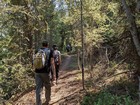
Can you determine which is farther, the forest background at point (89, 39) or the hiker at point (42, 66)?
the forest background at point (89, 39)

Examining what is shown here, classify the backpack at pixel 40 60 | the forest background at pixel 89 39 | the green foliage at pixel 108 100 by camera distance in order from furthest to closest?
1. the forest background at pixel 89 39
2. the backpack at pixel 40 60
3. the green foliage at pixel 108 100

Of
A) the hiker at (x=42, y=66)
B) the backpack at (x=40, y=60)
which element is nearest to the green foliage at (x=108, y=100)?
the hiker at (x=42, y=66)

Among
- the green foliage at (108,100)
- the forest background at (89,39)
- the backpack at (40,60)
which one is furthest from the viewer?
the forest background at (89,39)

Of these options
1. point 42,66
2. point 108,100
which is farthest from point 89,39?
point 108,100

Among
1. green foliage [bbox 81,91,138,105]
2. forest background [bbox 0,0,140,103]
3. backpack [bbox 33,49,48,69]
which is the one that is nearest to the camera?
green foliage [bbox 81,91,138,105]

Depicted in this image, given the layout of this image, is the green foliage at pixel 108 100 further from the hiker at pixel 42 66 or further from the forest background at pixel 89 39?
the hiker at pixel 42 66

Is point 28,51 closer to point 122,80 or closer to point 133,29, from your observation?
point 122,80

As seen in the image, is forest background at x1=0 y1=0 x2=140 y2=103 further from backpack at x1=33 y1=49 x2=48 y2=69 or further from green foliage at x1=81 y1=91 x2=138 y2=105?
backpack at x1=33 y1=49 x2=48 y2=69

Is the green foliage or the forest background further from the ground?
the forest background

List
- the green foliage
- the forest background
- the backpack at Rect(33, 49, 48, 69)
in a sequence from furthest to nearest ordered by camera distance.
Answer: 1. the forest background
2. the backpack at Rect(33, 49, 48, 69)
3. the green foliage

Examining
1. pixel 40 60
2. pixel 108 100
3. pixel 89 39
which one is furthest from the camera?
pixel 89 39

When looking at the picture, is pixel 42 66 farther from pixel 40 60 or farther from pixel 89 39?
pixel 89 39

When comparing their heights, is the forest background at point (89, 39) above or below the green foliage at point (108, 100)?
above

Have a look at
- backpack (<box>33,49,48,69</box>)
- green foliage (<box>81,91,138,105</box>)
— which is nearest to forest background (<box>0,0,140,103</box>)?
green foliage (<box>81,91,138,105</box>)
